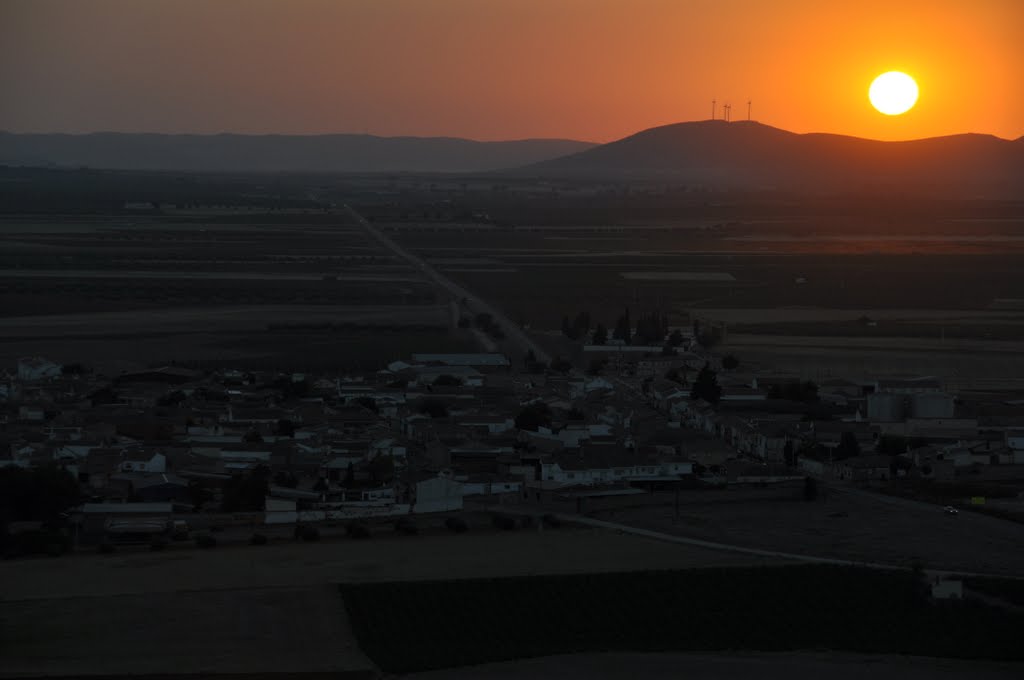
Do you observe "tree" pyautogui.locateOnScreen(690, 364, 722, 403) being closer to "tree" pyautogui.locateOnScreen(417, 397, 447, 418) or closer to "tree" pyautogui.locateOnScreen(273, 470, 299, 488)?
"tree" pyautogui.locateOnScreen(417, 397, 447, 418)

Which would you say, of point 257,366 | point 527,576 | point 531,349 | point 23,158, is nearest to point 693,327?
point 531,349

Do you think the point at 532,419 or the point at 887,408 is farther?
the point at 887,408

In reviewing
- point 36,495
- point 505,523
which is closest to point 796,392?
point 505,523

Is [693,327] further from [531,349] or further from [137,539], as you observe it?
[137,539]

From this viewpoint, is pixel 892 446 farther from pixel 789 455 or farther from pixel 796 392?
pixel 796 392

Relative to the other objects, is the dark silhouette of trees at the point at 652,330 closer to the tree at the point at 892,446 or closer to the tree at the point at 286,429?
the tree at the point at 892,446

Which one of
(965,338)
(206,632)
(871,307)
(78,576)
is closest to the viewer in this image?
(206,632)

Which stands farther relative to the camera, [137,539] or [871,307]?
[871,307]

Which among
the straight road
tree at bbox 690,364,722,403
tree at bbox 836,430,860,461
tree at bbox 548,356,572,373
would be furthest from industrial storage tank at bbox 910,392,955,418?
the straight road
